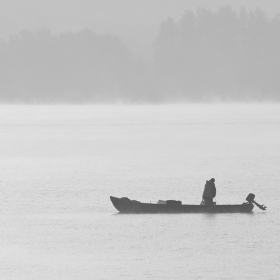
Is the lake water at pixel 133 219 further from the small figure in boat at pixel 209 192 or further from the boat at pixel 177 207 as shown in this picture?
the small figure in boat at pixel 209 192

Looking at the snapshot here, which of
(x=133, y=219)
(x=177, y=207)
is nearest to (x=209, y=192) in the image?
(x=177, y=207)

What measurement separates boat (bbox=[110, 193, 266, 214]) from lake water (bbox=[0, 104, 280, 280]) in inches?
16.3

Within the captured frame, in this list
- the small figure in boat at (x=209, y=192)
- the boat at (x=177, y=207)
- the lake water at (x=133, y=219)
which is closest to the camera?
the lake water at (x=133, y=219)

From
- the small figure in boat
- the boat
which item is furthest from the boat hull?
the small figure in boat

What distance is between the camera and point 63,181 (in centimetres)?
6669

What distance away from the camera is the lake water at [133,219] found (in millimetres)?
32469

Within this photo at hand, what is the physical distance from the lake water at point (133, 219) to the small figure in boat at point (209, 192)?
0.92 metres

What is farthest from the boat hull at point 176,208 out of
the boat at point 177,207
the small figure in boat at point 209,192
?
the small figure in boat at point 209,192

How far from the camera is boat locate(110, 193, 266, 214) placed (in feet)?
141

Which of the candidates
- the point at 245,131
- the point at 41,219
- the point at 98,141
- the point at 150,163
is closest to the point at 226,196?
the point at 41,219

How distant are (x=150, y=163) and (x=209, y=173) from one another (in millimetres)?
13020

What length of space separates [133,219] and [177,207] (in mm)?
2416

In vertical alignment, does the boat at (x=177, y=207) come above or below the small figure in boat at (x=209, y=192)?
below

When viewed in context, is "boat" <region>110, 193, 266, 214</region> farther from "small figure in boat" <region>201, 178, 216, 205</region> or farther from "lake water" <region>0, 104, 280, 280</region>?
"lake water" <region>0, 104, 280, 280</region>
